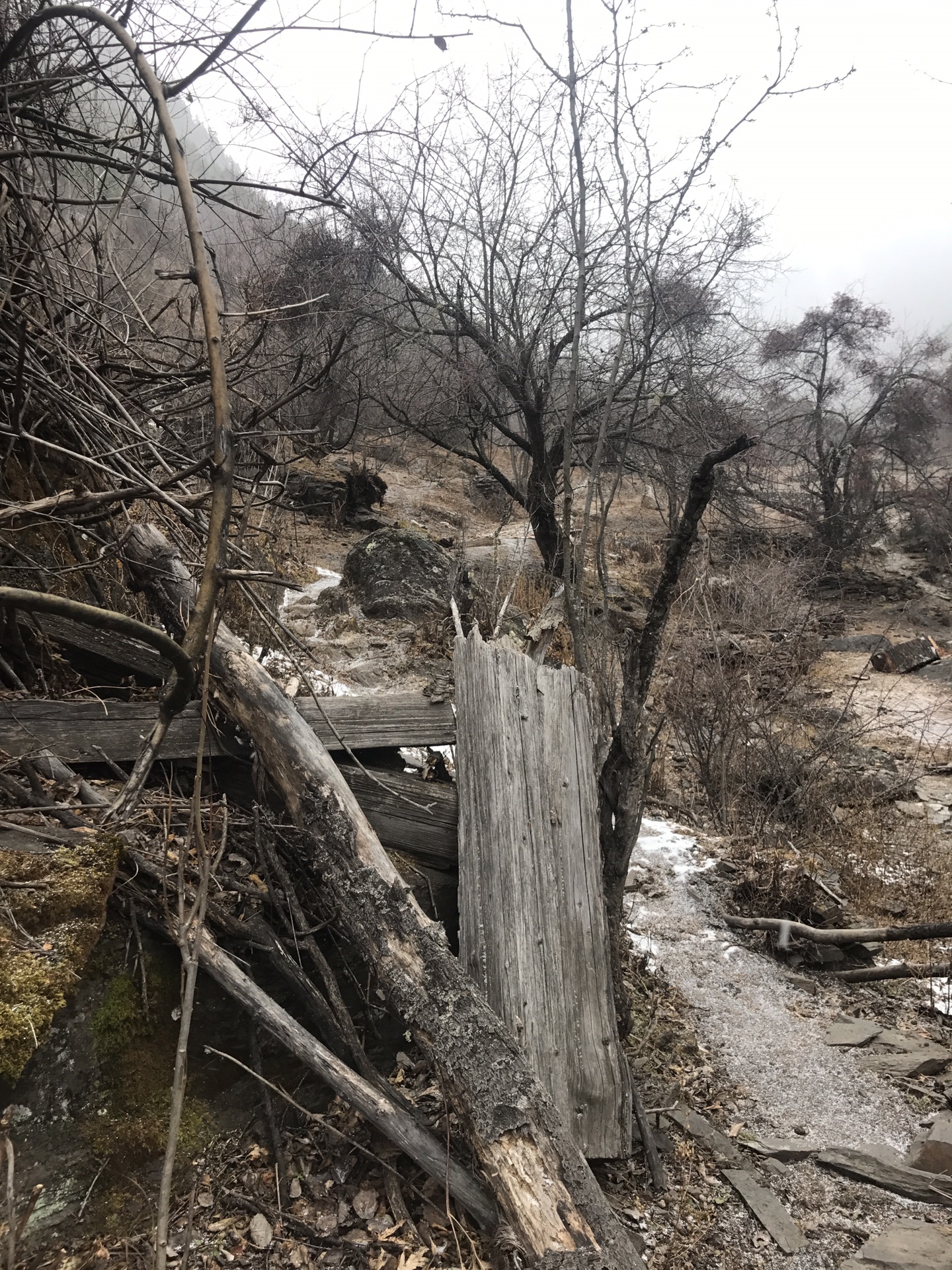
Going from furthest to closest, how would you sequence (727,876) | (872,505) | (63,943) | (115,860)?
(872,505) → (727,876) → (115,860) → (63,943)

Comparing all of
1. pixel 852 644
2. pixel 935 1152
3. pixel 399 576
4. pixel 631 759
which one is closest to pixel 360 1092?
pixel 631 759

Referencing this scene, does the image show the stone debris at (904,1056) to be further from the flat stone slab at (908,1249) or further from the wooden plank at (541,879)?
the wooden plank at (541,879)

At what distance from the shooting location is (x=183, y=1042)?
76 centimetres

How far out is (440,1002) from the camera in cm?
198

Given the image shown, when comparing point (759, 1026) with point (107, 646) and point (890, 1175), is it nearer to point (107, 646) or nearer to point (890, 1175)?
point (890, 1175)

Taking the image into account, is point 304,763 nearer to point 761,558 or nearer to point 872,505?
point 761,558

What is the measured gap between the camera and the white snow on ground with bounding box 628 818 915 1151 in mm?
2762

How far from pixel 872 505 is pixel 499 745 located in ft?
48.6

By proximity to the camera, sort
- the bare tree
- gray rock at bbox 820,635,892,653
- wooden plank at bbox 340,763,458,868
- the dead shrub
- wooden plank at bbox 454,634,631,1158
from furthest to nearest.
→ the bare tree → gray rock at bbox 820,635,892,653 → the dead shrub → wooden plank at bbox 340,763,458,868 → wooden plank at bbox 454,634,631,1158

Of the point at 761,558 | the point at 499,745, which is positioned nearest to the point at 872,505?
the point at 761,558

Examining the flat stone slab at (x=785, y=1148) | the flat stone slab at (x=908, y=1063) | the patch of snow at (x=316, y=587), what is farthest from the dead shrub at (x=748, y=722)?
the patch of snow at (x=316, y=587)

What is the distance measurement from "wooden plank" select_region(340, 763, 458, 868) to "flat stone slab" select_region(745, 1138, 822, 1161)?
4.59 ft

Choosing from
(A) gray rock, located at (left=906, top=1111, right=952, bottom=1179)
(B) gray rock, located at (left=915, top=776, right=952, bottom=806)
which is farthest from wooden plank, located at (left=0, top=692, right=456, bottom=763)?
(B) gray rock, located at (left=915, top=776, right=952, bottom=806)

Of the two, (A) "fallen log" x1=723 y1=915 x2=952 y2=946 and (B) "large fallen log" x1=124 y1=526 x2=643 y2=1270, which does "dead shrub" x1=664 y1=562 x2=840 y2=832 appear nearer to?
(A) "fallen log" x1=723 y1=915 x2=952 y2=946
